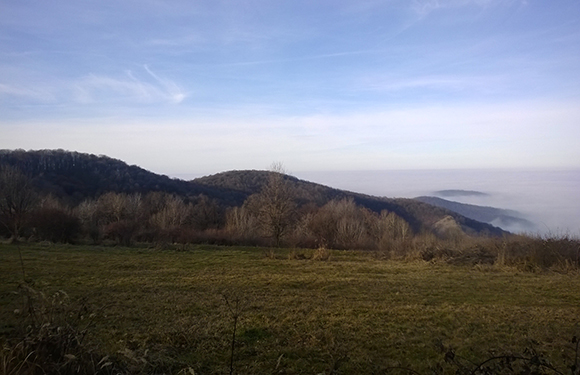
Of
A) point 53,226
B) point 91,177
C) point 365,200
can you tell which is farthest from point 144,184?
point 53,226

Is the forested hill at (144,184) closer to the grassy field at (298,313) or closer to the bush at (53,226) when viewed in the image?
the bush at (53,226)

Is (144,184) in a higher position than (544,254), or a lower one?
higher

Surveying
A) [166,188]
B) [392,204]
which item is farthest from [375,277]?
[166,188]

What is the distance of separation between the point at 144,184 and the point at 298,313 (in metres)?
70.6

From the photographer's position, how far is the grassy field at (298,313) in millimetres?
5270

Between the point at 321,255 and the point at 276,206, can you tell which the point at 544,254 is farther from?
the point at 276,206

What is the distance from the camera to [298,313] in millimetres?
7965

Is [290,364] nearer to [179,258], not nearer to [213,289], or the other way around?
[213,289]

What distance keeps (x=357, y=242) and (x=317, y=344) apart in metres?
26.2

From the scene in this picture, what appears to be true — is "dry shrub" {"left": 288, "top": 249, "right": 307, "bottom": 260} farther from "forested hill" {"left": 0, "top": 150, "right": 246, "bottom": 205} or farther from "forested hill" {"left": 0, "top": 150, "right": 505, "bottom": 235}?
"forested hill" {"left": 0, "top": 150, "right": 246, "bottom": 205}

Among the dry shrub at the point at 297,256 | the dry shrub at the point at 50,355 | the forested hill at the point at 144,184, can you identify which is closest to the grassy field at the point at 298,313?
the dry shrub at the point at 50,355

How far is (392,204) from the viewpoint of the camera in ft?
213

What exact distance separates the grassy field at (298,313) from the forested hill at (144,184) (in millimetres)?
38495

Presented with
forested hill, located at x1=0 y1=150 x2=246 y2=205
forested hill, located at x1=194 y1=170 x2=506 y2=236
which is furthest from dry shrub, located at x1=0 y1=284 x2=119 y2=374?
forested hill, located at x1=0 y1=150 x2=246 y2=205
